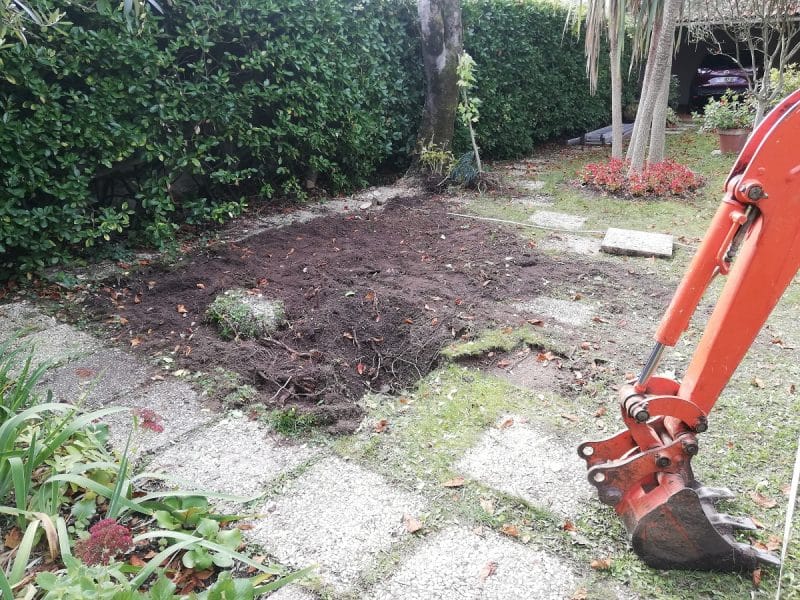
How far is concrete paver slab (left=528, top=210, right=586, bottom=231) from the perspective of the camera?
19.1ft

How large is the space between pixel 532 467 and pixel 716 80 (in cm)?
1611

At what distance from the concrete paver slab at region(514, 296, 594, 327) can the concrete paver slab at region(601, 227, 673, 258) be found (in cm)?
130

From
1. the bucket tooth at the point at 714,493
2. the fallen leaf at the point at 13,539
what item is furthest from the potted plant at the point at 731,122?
the fallen leaf at the point at 13,539

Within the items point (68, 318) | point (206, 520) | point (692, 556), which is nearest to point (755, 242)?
point (692, 556)

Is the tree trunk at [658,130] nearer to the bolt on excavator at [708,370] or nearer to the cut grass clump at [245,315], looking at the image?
the cut grass clump at [245,315]

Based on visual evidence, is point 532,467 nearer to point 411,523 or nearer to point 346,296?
point 411,523

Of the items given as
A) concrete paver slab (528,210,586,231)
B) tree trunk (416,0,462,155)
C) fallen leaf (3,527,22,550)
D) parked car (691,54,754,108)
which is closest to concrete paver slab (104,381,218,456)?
fallen leaf (3,527,22,550)

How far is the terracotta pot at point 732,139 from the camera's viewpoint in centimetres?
910

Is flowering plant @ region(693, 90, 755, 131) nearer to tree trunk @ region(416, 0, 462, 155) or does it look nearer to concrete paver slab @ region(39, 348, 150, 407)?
tree trunk @ region(416, 0, 462, 155)

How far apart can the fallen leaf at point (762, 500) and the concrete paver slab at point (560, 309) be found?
1595mm

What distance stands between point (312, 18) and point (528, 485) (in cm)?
509

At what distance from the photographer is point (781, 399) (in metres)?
2.82

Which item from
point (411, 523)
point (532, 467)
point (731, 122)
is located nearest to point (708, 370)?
point (532, 467)

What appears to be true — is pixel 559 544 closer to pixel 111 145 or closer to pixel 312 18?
pixel 111 145
